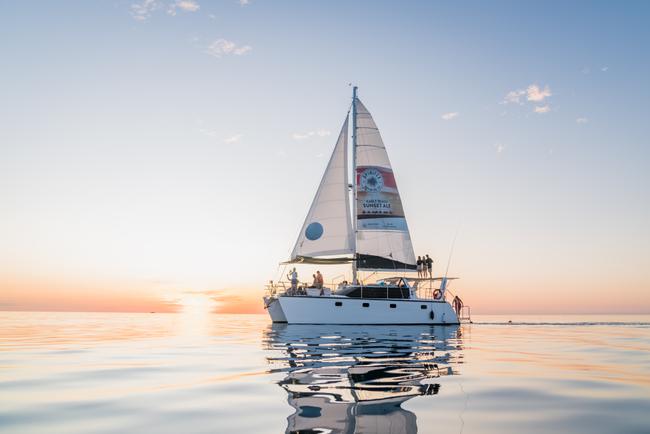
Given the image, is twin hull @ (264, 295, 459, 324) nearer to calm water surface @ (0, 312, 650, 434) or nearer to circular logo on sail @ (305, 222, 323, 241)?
circular logo on sail @ (305, 222, 323, 241)

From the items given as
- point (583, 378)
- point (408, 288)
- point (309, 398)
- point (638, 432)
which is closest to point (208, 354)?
point (309, 398)

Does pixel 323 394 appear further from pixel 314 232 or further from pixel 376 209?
pixel 376 209

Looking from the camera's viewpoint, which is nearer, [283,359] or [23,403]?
[23,403]

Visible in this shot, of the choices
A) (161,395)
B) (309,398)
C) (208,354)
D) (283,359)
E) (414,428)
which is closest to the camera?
(414,428)

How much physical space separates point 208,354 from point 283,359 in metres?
2.90

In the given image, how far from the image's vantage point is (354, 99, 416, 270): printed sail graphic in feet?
121

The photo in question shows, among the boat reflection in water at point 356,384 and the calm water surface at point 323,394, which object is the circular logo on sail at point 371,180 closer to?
the boat reflection in water at point 356,384

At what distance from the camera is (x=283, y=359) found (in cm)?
1309

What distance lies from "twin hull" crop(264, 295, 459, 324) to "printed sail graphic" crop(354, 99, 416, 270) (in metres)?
3.29

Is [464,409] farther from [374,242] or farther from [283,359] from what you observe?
[374,242]

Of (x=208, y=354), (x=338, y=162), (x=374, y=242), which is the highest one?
(x=338, y=162)

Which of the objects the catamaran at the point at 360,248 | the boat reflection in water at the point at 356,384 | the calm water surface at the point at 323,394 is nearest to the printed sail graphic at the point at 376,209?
the catamaran at the point at 360,248

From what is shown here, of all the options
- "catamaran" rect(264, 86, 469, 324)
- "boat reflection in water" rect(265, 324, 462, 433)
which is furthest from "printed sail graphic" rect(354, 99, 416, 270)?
"boat reflection in water" rect(265, 324, 462, 433)

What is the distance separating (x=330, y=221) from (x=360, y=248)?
302cm
